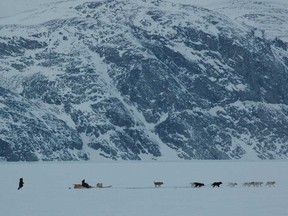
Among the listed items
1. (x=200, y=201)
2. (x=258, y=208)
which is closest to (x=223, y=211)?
(x=258, y=208)

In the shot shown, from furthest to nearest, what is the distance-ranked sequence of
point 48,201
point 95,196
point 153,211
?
point 95,196 < point 48,201 < point 153,211

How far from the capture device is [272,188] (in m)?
78.8

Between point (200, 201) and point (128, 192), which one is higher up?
point (200, 201)

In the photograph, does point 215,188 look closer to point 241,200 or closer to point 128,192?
point 128,192

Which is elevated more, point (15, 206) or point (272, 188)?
point (15, 206)

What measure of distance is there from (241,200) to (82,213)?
18124 mm

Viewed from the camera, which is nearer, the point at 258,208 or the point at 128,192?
the point at 258,208

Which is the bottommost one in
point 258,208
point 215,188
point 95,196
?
point 215,188

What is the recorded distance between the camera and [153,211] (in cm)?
5069

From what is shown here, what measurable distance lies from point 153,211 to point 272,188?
1247 inches

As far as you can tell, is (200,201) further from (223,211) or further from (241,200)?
(223,211)

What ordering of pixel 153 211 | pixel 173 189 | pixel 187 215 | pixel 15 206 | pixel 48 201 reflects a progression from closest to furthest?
pixel 187 215, pixel 153 211, pixel 15 206, pixel 48 201, pixel 173 189

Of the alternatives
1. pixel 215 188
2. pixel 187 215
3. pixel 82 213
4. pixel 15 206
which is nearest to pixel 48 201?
pixel 15 206

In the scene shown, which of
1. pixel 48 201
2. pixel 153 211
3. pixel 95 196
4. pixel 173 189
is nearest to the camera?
pixel 153 211
